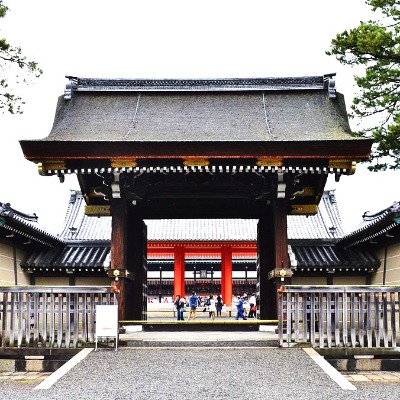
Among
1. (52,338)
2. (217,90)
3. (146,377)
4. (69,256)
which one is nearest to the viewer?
(146,377)

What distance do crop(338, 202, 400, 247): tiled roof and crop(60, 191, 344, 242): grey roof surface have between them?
2.48 m

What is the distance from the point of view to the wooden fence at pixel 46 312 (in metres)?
10.8

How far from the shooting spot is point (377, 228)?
48.3ft

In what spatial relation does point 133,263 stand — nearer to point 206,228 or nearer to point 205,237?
point 205,237

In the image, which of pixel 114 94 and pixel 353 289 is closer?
pixel 353 289

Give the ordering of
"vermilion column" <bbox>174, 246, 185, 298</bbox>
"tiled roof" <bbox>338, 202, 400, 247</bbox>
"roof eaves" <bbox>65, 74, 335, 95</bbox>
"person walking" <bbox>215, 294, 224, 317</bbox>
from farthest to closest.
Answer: "vermilion column" <bbox>174, 246, 185, 298</bbox> < "person walking" <bbox>215, 294, 224, 317</bbox> < "roof eaves" <bbox>65, 74, 335, 95</bbox> < "tiled roof" <bbox>338, 202, 400, 247</bbox>

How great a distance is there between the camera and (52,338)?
10797mm

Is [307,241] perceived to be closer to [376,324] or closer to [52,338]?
[376,324]

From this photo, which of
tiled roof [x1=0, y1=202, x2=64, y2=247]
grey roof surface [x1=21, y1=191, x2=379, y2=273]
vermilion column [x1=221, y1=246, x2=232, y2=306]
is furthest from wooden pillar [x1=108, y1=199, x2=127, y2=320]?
vermilion column [x1=221, y1=246, x2=232, y2=306]

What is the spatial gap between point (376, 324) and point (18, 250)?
10249 mm

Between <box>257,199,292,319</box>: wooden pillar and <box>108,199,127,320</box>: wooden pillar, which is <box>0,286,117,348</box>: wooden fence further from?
<box>257,199,292,319</box>: wooden pillar

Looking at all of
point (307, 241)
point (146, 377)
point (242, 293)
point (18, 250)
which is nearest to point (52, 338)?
point (146, 377)

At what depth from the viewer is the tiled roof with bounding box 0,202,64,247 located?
13789 millimetres

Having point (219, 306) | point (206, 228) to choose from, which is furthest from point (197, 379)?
point (206, 228)
